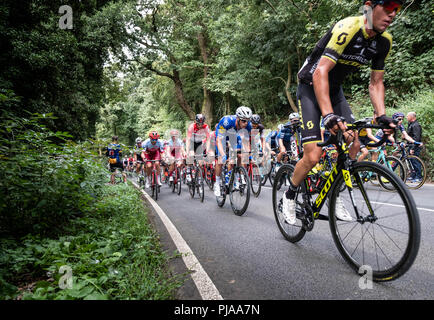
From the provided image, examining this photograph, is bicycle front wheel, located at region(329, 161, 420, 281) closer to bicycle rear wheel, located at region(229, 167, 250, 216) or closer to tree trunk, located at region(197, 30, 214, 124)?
bicycle rear wheel, located at region(229, 167, 250, 216)

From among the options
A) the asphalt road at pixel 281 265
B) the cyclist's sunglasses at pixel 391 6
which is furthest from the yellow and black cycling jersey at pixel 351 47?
the asphalt road at pixel 281 265

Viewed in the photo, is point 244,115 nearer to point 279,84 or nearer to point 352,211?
point 352,211

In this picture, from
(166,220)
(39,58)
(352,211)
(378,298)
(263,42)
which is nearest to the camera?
(378,298)

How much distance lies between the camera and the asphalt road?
2047 millimetres

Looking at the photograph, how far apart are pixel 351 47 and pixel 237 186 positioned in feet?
11.0

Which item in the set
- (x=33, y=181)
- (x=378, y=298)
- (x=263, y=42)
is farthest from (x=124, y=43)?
(x=378, y=298)

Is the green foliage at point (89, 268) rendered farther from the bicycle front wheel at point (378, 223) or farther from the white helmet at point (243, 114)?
the white helmet at point (243, 114)

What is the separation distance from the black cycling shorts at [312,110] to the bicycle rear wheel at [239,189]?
2239 mm

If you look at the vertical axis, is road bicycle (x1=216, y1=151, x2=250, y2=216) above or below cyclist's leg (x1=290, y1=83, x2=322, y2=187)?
below

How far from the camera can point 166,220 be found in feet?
16.6

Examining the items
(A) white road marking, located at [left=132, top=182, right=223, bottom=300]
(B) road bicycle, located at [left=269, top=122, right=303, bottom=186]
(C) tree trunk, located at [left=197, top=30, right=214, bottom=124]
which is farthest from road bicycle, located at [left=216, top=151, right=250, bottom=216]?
(C) tree trunk, located at [left=197, top=30, right=214, bottom=124]

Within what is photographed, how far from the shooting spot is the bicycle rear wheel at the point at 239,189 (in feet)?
16.4

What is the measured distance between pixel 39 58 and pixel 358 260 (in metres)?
12.0
